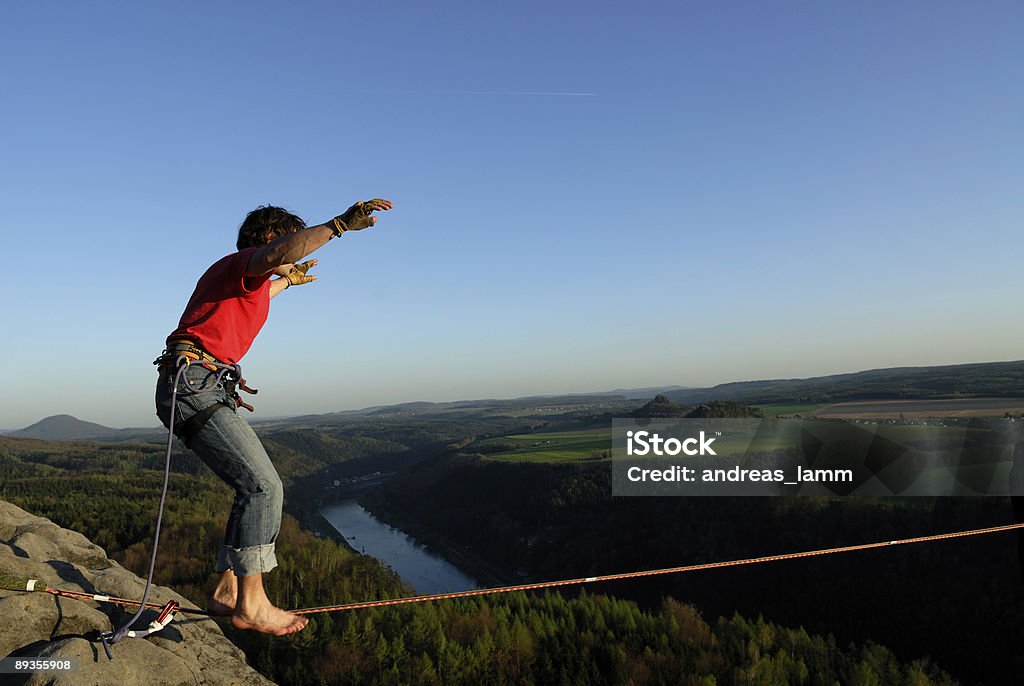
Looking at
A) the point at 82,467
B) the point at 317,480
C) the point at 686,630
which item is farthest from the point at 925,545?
the point at 82,467

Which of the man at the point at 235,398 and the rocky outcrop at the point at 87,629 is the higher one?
the man at the point at 235,398

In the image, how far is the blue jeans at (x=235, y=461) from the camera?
3.73 metres

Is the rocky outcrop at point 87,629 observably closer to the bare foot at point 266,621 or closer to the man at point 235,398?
the bare foot at point 266,621

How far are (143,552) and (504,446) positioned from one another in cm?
11511

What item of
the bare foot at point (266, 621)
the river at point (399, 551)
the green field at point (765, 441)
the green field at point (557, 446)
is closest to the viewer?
the bare foot at point (266, 621)

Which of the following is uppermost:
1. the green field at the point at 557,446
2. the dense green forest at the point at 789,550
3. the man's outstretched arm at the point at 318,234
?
the man's outstretched arm at the point at 318,234

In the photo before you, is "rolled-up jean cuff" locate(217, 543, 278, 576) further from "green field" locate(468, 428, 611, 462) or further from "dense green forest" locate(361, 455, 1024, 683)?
"green field" locate(468, 428, 611, 462)

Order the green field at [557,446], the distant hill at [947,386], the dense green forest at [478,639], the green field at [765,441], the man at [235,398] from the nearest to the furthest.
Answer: the man at [235,398] → the dense green forest at [478,639] → the green field at [765,441] → the distant hill at [947,386] → the green field at [557,446]

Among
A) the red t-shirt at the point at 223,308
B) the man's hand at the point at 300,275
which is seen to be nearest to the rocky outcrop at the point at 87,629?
the red t-shirt at the point at 223,308

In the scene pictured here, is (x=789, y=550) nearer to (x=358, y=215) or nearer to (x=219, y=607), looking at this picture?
(x=219, y=607)

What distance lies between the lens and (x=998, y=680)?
60844 mm

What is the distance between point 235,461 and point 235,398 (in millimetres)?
477

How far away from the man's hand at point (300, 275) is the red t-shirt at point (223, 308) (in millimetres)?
616

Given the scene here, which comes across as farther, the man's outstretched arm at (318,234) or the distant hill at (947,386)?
the distant hill at (947,386)
